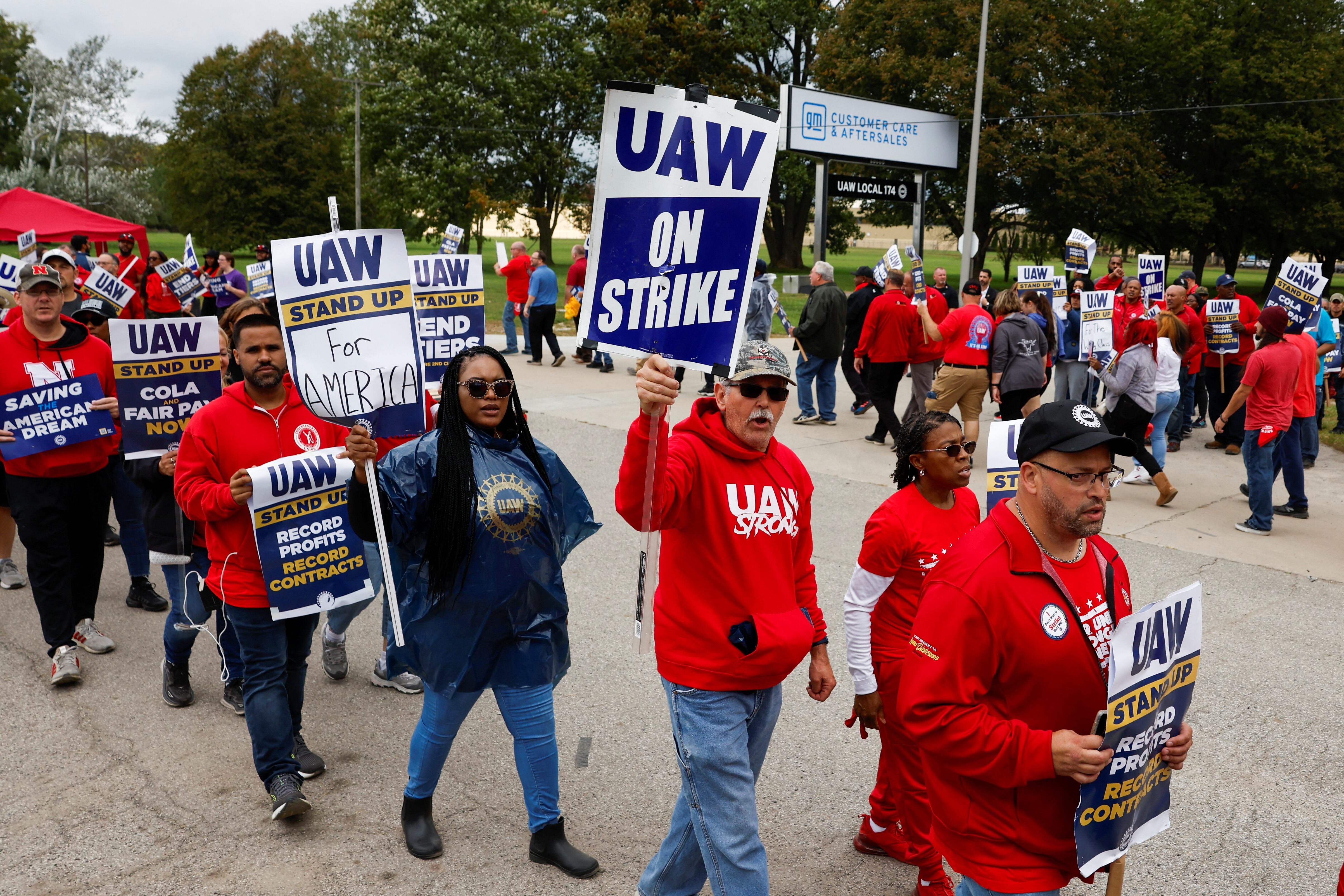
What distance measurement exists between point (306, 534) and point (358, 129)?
3464 centimetres

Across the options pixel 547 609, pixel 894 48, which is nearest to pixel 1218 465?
pixel 547 609

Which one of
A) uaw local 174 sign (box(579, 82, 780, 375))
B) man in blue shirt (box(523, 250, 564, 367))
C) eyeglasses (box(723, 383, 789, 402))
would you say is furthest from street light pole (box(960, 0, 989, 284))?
uaw local 174 sign (box(579, 82, 780, 375))

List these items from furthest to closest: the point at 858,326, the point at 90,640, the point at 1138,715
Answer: the point at 858,326 → the point at 90,640 → the point at 1138,715

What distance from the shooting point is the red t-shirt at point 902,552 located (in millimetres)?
3561

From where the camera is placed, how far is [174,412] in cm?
572

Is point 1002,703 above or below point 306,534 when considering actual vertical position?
above

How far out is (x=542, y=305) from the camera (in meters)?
17.4

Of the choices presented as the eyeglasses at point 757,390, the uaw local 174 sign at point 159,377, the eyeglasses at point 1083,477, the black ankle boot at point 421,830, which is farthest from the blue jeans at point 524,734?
the uaw local 174 sign at point 159,377

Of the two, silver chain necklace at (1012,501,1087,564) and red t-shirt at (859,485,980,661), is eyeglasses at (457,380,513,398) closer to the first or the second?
red t-shirt at (859,485,980,661)

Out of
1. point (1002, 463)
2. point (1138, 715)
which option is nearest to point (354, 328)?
point (1002, 463)

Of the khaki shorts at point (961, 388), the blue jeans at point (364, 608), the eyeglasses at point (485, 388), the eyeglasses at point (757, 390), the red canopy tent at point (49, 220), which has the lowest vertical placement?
the blue jeans at point (364, 608)

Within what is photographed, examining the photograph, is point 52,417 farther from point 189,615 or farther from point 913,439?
point 913,439

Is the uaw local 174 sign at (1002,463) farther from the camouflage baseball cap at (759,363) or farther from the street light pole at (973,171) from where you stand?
the street light pole at (973,171)

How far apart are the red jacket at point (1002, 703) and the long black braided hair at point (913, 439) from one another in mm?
1168
